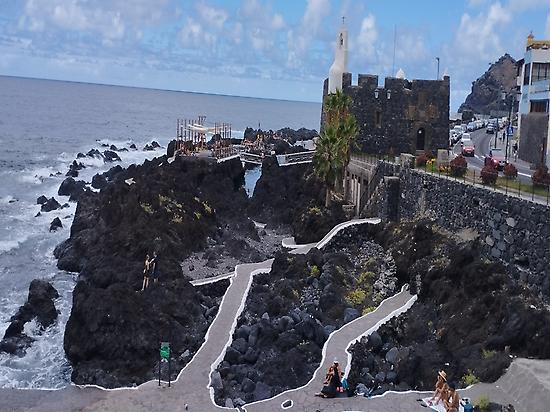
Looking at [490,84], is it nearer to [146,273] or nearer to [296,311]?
[146,273]

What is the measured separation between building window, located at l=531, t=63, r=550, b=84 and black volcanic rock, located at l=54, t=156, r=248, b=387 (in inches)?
912

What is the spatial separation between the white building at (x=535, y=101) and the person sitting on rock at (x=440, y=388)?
24363 mm

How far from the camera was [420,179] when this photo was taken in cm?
3569

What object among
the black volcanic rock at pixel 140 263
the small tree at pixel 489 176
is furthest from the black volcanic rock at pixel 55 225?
the small tree at pixel 489 176

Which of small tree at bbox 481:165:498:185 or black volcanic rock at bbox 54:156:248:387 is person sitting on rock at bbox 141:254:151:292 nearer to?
black volcanic rock at bbox 54:156:248:387

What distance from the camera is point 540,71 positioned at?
46125 mm

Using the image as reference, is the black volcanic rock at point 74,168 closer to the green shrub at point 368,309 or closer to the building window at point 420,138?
the building window at point 420,138

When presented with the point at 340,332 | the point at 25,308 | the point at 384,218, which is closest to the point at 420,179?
the point at 384,218

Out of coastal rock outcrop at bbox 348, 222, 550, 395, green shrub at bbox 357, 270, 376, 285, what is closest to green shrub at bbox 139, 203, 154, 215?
green shrub at bbox 357, 270, 376, 285

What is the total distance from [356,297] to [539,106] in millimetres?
22214

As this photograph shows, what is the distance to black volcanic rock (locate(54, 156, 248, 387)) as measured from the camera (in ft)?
89.9

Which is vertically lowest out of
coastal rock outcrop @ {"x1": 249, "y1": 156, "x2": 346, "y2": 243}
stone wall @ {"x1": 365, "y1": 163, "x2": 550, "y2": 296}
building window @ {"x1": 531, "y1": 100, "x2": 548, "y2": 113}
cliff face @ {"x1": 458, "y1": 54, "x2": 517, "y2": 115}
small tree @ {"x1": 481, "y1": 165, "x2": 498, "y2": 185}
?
coastal rock outcrop @ {"x1": 249, "y1": 156, "x2": 346, "y2": 243}

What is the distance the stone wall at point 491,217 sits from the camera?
80.3 feet

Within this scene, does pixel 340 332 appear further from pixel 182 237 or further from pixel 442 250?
pixel 182 237
